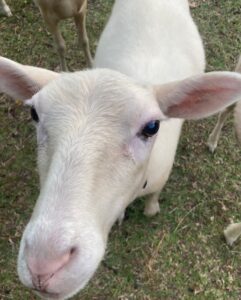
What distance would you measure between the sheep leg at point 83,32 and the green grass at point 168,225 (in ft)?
0.95

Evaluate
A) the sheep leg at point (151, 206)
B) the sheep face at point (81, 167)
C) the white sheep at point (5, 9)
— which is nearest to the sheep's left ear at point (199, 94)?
the sheep face at point (81, 167)

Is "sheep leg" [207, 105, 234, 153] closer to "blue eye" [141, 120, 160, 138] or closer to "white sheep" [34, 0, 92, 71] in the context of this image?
"white sheep" [34, 0, 92, 71]

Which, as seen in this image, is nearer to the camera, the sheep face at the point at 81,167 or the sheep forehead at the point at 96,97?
the sheep face at the point at 81,167

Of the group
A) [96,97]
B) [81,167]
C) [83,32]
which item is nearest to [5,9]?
[83,32]

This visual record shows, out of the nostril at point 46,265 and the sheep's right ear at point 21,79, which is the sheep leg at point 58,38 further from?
the nostril at point 46,265

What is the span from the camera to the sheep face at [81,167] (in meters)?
2.17

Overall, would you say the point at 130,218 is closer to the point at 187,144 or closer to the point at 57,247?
the point at 187,144

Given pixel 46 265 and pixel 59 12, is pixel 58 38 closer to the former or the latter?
pixel 59 12

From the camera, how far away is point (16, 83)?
302 cm

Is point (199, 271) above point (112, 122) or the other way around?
the other way around

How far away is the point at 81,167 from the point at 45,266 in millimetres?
507

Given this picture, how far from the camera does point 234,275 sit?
4.65 m

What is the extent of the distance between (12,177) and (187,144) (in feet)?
6.17

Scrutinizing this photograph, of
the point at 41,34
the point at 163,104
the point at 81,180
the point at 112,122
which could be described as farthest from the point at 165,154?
the point at 41,34
